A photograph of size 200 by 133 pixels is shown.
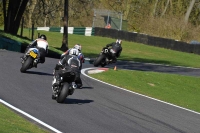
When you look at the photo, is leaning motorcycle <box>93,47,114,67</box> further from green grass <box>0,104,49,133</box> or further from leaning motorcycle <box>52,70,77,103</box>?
green grass <box>0,104,49,133</box>

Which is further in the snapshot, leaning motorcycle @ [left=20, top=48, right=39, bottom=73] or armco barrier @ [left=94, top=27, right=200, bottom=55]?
armco barrier @ [left=94, top=27, right=200, bottom=55]

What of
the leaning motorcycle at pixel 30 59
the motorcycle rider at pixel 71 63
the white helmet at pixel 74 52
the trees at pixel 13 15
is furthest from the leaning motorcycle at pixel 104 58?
the white helmet at pixel 74 52

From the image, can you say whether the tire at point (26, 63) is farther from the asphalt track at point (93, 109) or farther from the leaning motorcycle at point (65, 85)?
the leaning motorcycle at point (65, 85)

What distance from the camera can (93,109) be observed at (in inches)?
502

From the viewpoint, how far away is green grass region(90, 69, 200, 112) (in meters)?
18.5

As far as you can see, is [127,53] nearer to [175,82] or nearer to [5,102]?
[175,82]

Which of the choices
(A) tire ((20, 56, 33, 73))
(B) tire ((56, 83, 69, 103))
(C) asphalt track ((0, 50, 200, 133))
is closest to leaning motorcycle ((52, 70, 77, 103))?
(B) tire ((56, 83, 69, 103))

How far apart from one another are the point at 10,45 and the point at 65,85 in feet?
45.6

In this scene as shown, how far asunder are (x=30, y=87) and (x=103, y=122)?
154 inches

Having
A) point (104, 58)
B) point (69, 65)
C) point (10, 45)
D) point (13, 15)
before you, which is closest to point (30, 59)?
point (69, 65)

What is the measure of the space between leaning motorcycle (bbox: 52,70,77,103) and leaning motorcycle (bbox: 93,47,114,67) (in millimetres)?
12144

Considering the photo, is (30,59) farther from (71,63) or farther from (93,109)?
(93,109)

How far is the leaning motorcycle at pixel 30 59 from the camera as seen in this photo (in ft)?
56.7

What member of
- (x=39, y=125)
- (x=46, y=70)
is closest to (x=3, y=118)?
(x=39, y=125)
